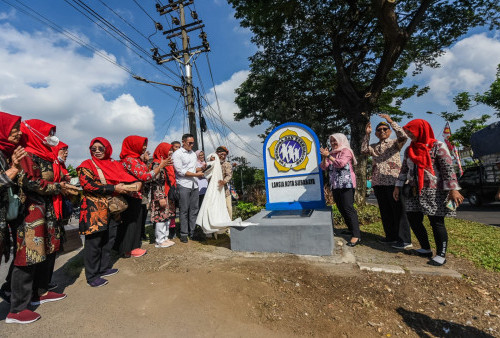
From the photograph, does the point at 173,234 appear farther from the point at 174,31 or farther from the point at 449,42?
the point at 449,42

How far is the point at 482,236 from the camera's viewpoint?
4.13 metres

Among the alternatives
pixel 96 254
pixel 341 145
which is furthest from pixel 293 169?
pixel 96 254

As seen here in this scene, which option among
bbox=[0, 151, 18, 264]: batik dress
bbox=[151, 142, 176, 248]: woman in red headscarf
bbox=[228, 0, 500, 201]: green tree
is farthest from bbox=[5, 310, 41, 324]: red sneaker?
bbox=[228, 0, 500, 201]: green tree

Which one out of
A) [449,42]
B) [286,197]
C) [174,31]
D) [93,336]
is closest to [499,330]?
[93,336]

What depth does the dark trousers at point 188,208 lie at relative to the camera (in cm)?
421

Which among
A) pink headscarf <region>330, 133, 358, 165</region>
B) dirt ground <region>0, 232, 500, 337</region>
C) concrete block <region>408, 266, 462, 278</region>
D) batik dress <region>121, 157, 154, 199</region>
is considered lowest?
dirt ground <region>0, 232, 500, 337</region>

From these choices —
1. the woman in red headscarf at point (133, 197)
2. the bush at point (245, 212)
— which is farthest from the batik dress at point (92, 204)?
the bush at point (245, 212)

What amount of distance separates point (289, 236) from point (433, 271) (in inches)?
63.0

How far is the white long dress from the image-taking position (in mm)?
3980

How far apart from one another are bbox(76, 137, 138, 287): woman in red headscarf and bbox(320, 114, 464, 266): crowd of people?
308 centimetres

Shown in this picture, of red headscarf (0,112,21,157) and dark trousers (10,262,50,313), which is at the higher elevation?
red headscarf (0,112,21,157)

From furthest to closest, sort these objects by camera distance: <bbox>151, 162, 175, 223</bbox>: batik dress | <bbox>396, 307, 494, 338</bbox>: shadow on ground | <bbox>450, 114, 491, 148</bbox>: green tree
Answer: <bbox>450, 114, 491, 148</bbox>: green tree
<bbox>151, 162, 175, 223</bbox>: batik dress
<bbox>396, 307, 494, 338</bbox>: shadow on ground

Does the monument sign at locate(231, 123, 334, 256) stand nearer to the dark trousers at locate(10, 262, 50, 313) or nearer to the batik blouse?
the batik blouse

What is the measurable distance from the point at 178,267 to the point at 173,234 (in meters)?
1.52
